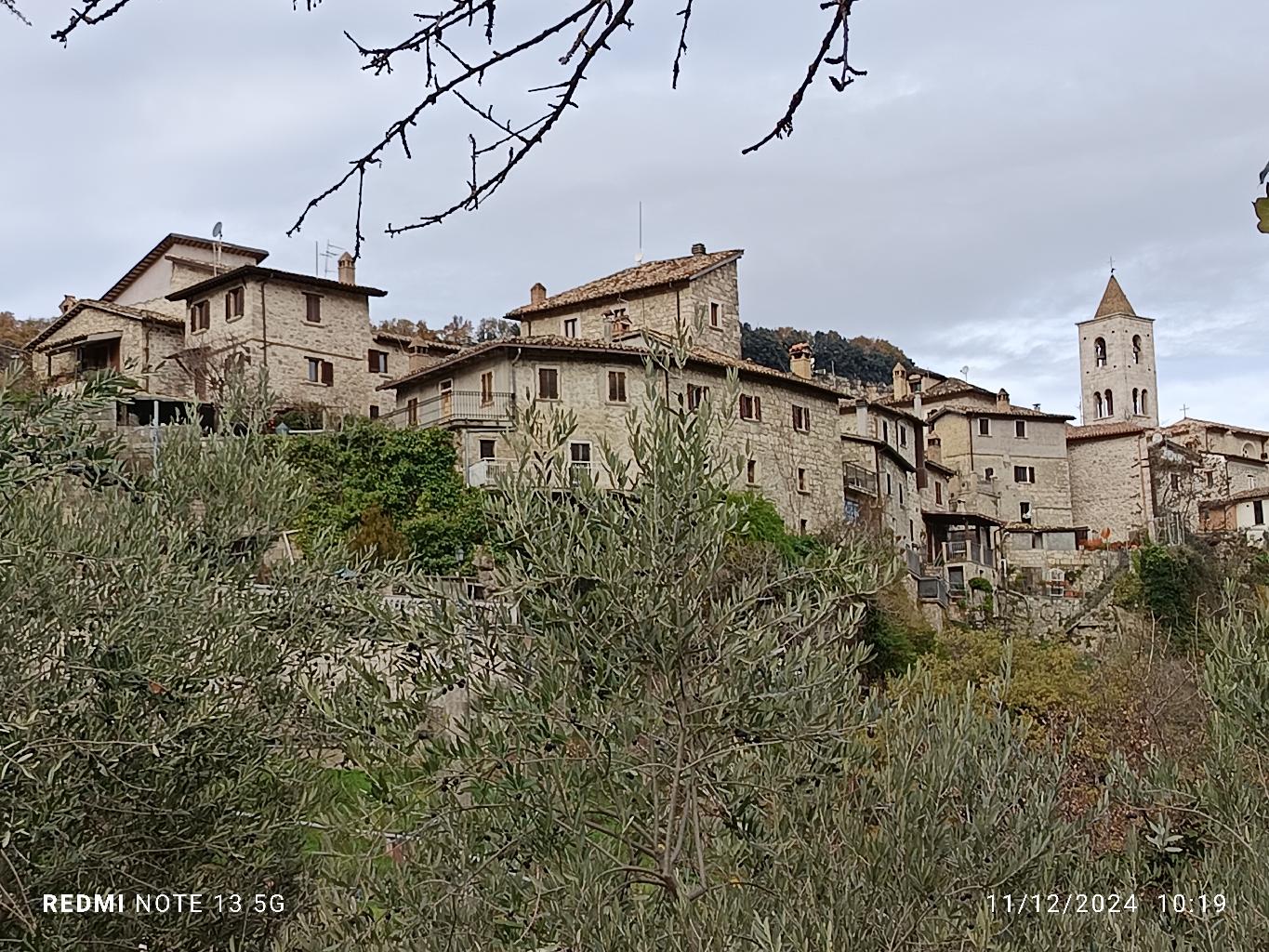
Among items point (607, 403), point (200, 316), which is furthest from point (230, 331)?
point (607, 403)

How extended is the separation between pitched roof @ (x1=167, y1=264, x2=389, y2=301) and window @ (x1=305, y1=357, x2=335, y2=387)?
2297 millimetres

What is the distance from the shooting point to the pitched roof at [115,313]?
42500mm

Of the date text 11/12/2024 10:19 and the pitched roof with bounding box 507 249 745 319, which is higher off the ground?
the pitched roof with bounding box 507 249 745 319

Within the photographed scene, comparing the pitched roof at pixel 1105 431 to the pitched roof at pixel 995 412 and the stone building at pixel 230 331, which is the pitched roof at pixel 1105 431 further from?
the stone building at pixel 230 331

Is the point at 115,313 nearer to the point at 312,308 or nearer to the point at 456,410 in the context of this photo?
the point at 312,308

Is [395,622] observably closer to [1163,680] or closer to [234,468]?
[234,468]

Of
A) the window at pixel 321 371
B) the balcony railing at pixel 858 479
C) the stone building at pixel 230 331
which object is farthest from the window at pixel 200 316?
the balcony railing at pixel 858 479

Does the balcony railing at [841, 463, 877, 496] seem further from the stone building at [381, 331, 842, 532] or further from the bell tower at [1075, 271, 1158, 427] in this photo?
the bell tower at [1075, 271, 1158, 427]

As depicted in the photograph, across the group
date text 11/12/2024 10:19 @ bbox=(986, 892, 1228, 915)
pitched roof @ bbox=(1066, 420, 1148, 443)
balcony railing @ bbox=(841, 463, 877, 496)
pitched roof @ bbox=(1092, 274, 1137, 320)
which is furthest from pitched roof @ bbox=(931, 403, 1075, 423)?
date text 11/12/2024 10:19 @ bbox=(986, 892, 1228, 915)

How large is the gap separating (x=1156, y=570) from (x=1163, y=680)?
18188mm

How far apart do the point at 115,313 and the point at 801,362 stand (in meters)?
21.3

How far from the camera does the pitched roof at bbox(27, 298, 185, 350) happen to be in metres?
42.5

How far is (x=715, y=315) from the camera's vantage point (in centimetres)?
4303

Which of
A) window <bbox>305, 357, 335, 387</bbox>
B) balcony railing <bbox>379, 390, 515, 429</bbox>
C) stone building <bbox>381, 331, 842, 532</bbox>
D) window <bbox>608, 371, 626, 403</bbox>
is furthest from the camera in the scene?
window <bbox>305, 357, 335, 387</bbox>
